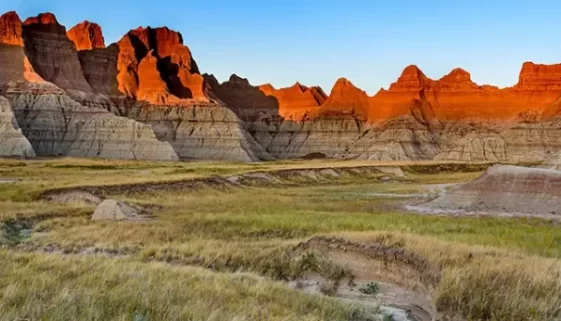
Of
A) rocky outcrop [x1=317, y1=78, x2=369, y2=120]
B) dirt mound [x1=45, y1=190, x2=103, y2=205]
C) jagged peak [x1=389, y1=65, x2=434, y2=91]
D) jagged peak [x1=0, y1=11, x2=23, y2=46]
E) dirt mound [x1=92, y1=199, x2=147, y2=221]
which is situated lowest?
dirt mound [x1=45, y1=190, x2=103, y2=205]

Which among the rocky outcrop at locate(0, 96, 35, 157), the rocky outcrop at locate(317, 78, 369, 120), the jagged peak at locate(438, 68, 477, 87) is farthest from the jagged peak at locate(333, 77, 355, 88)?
the rocky outcrop at locate(0, 96, 35, 157)

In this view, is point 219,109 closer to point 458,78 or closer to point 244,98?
point 244,98

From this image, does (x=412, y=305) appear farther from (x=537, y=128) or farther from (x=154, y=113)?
(x=537, y=128)

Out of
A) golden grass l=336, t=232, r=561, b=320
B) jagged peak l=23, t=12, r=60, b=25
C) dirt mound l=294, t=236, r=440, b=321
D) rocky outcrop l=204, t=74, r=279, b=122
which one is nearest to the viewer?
golden grass l=336, t=232, r=561, b=320

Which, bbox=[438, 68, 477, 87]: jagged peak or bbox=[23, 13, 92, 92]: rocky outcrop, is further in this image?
bbox=[438, 68, 477, 87]: jagged peak

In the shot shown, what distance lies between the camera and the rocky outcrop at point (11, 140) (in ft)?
269

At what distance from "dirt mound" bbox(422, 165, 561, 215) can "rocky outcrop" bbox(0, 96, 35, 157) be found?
67.3m

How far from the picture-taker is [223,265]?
1450cm

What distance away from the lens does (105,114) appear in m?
106

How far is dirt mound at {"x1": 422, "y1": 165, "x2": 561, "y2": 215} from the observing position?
30.6 metres

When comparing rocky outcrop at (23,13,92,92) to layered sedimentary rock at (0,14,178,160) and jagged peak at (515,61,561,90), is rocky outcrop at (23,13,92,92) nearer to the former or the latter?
layered sedimentary rock at (0,14,178,160)

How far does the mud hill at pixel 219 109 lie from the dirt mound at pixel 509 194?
6866 centimetres

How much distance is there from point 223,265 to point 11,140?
260 ft

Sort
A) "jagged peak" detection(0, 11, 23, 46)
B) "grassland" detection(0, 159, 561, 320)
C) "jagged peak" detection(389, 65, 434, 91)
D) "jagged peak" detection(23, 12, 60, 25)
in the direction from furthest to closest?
"jagged peak" detection(389, 65, 434, 91)
"jagged peak" detection(23, 12, 60, 25)
"jagged peak" detection(0, 11, 23, 46)
"grassland" detection(0, 159, 561, 320)
